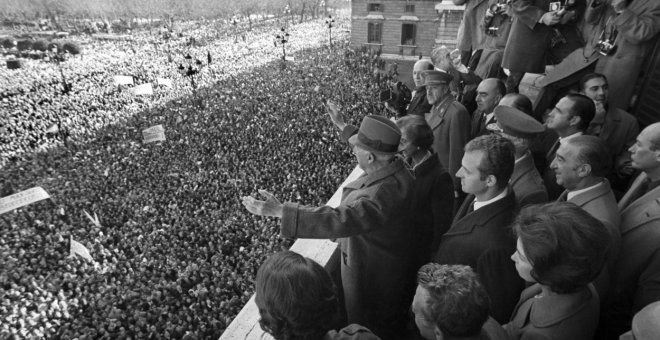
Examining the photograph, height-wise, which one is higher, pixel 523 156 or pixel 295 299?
pixel 295 299

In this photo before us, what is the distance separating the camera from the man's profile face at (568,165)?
218 cm

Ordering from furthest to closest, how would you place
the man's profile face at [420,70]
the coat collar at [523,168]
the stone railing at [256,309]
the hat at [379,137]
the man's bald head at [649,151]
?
the man's profile face at [420,70] → the stone railing at [256,309] → the coat collar at [523,168] → the hat at [379,137] → the man's bald head at [649,151]

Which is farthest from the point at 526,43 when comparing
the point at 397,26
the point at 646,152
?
the point at 397,26

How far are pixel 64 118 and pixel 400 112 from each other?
14.5 m

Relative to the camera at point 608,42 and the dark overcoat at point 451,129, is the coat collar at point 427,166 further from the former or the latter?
the camera at point 608,42

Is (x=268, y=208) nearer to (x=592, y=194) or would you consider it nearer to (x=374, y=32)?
(x=592, y=194)

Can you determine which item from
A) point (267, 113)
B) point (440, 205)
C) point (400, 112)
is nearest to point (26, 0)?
point (267, 113)

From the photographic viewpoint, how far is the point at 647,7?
135 inches

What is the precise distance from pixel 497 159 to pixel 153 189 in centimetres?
970

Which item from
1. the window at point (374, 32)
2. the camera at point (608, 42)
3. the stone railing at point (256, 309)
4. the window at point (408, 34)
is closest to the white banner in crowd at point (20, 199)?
the stone railing at point (256, 309)

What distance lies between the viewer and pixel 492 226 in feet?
7.06

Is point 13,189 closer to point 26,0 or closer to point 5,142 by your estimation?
point 5,142

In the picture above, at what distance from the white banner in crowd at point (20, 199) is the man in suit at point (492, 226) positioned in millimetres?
9227

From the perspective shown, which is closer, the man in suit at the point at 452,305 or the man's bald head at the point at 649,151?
the man in suit at the point at 452,305
